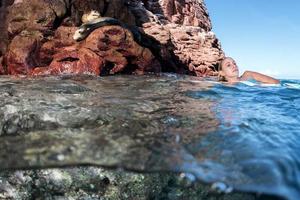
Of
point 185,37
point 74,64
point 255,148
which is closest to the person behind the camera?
point 255,148

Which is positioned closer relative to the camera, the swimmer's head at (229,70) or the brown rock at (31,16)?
the swimmer's head at (229,70)

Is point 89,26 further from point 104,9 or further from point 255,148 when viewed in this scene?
point 255,148

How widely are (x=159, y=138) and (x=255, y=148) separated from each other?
3.17ft

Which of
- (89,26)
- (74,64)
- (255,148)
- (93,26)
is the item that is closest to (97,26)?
(93,26)

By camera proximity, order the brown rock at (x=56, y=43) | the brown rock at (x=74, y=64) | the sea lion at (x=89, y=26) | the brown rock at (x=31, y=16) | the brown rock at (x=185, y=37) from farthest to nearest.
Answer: the brown rock at (x=185, y=37) < the sea lion at (x=89, y=26) < the brown rock at (x=31, y=16) < the brown rock at (x=56, y=43) < the brown rock at (x=74, y=64)

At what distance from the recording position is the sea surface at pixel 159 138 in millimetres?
2953

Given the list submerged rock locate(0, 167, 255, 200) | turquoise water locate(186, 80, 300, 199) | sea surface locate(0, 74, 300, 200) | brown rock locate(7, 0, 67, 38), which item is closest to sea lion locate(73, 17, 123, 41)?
brown rock locate(7, 0, 67, 38)

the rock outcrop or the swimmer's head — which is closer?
the swimmer's head

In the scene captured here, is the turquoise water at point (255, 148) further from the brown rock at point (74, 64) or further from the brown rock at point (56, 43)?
the brown rock at point (56, 43)

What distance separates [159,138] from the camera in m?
3.62

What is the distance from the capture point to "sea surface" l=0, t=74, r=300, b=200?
9.69 ft

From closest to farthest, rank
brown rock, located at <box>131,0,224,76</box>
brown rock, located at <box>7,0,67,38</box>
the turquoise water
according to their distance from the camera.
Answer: the turquoise water < brown rock, located at <box>7,0,67,38</box> < brown rock, located at <box>131,0,224,76</box>

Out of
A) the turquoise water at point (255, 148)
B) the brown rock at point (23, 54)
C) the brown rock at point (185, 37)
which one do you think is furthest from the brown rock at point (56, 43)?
the turquoise water at point (255, 148)

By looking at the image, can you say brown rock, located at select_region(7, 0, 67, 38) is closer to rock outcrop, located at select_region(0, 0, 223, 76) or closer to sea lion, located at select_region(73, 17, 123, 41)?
rock outcrop, located at select_region(0, 0, 223, 76)
